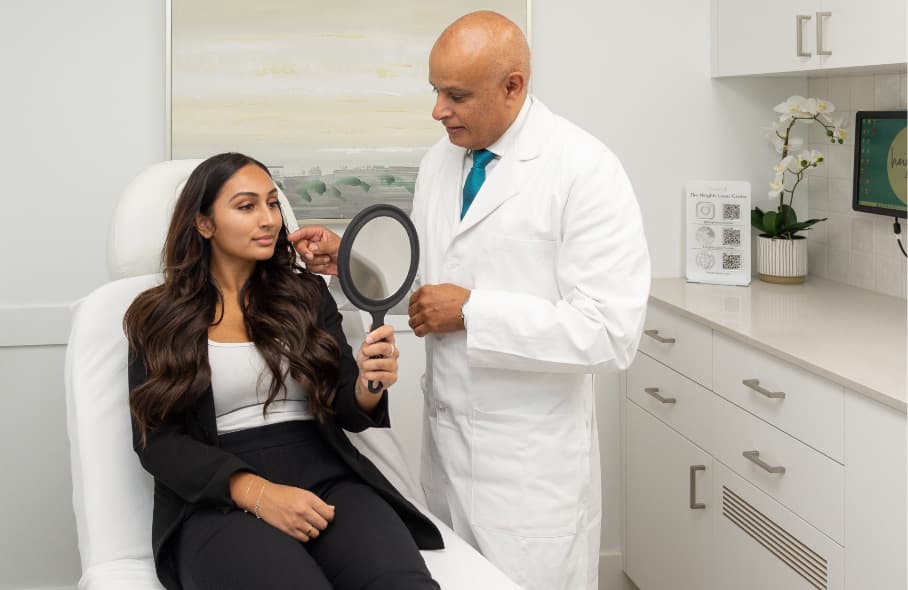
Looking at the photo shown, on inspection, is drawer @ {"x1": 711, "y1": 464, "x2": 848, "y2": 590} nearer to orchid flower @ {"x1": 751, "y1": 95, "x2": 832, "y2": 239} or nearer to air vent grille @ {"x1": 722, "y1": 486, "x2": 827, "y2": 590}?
air vent grille @ {"x1": 722, "y1": 486, "x2": 827, "y2": 590}

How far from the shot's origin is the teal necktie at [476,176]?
2002 mm

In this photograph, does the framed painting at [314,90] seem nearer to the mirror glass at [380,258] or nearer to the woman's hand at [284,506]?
the mirror glass at [380,258]

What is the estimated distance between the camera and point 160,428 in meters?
1.83

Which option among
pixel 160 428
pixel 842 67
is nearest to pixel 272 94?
pixel 160 428

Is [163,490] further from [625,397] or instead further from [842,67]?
[842,67]

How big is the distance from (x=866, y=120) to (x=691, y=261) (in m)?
0.59

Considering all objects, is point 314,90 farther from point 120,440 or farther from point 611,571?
point 611,571

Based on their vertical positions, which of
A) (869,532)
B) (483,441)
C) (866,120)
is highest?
(866,120)

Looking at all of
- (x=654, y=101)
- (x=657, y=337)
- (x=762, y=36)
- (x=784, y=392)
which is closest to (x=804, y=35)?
(x=762, y=36)

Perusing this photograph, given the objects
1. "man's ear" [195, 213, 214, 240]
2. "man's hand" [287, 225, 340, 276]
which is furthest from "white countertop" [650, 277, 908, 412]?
"man's ear" [195, 213, 214, 240]

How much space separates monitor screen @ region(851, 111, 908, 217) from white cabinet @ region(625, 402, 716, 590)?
2.45 ft

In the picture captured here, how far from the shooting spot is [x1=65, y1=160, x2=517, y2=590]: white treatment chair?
1.81 m

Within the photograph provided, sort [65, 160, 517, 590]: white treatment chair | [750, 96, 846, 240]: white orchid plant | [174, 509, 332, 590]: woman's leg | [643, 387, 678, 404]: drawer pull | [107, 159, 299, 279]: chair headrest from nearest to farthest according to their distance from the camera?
[174, 509, 332, 590]: woman's leg
[65, 160, 517, 590]: white treatment chair
[107, 159, 299, 279]: chair headrest
[643, 387, 678, 404]: drawer pull
[750, 96, 846, 240]: white orchid plant

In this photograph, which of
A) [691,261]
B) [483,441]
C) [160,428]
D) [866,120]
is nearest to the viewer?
[160,428]
